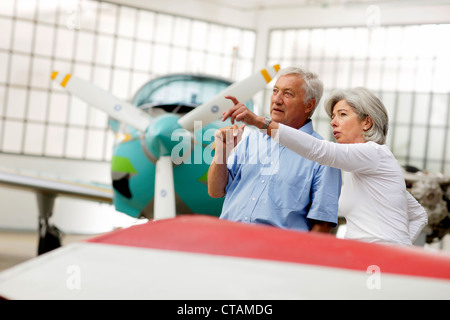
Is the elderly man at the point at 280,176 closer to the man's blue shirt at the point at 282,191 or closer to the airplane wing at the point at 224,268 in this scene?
the man's blue shirt at the point at 282,191

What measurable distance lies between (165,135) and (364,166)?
3.96 m

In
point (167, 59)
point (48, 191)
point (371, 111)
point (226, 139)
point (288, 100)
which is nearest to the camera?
point (371, 111)

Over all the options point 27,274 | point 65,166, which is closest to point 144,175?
point 27,274

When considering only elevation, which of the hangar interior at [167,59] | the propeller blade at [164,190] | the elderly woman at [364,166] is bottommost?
the propeller blade at [164,190]

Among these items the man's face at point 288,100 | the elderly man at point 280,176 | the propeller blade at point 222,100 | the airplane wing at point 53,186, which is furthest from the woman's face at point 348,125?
the airplane wing at point 53,186

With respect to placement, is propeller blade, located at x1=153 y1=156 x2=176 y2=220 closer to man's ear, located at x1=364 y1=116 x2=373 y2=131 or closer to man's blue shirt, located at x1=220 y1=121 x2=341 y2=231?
man's blue shirt, located at x1=220 y1=121 x2=341 y2=231

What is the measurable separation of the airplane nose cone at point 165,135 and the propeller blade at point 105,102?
445mm

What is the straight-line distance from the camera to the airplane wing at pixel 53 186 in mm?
8016

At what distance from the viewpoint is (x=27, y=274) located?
2.62ft

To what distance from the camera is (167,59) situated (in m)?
18.6

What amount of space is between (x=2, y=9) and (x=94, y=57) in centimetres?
308

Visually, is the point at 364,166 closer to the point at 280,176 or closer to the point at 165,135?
the point at 280,176

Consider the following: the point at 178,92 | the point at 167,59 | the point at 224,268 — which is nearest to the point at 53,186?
the point at 178,92

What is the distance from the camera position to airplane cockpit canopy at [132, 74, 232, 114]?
256 inches
